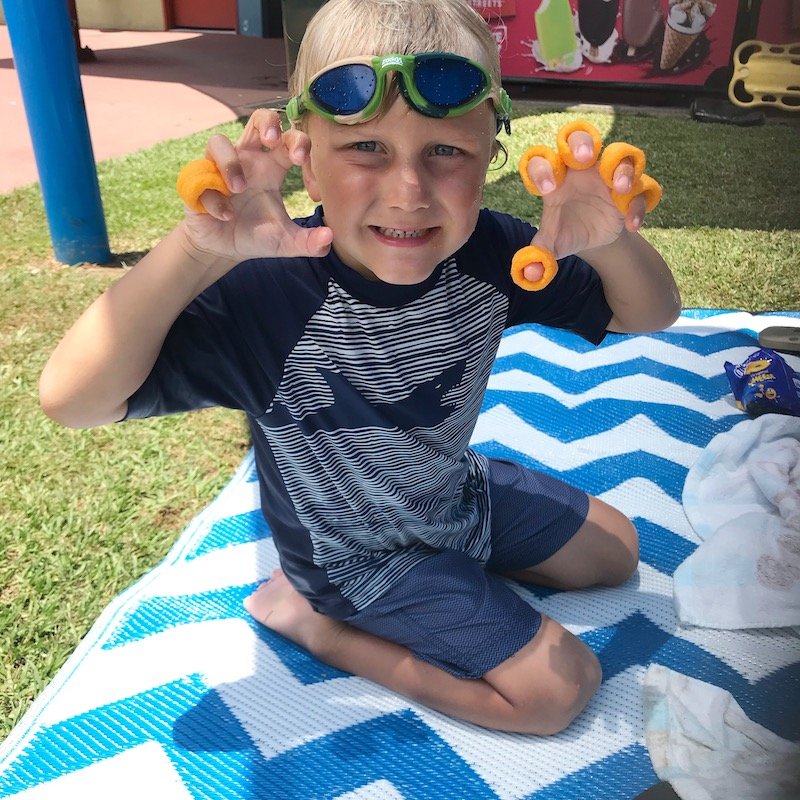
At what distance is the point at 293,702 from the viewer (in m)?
1.66

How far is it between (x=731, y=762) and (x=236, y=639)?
96cm

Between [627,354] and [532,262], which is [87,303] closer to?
[627,354]

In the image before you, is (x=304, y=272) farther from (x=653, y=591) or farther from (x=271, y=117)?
(x=653, y=591)

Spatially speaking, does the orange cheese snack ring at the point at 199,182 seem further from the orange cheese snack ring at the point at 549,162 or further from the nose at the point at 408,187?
the orange cheese snack ring at the point at 549,162

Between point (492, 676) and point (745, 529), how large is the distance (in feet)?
2.48

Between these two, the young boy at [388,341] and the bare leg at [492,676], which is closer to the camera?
the young boy at [388,341]

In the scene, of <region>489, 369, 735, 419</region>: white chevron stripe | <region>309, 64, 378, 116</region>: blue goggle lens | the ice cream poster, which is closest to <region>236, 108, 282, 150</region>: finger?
<region>309, 64, 378, 116</region>: blue goggle lens

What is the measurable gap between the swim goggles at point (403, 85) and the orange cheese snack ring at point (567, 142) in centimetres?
14

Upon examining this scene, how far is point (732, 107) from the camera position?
670 cm

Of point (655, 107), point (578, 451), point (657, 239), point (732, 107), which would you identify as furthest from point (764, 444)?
point (655, 107)

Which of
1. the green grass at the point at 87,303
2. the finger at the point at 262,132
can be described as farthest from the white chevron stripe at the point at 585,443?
the finger at the point at 262,132

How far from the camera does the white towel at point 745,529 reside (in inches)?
71.3

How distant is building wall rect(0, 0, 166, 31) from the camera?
13.4m

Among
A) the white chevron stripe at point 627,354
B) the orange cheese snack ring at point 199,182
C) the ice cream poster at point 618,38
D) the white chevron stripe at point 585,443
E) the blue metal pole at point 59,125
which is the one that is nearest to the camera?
the orange cheese snack ring at point 199,182
